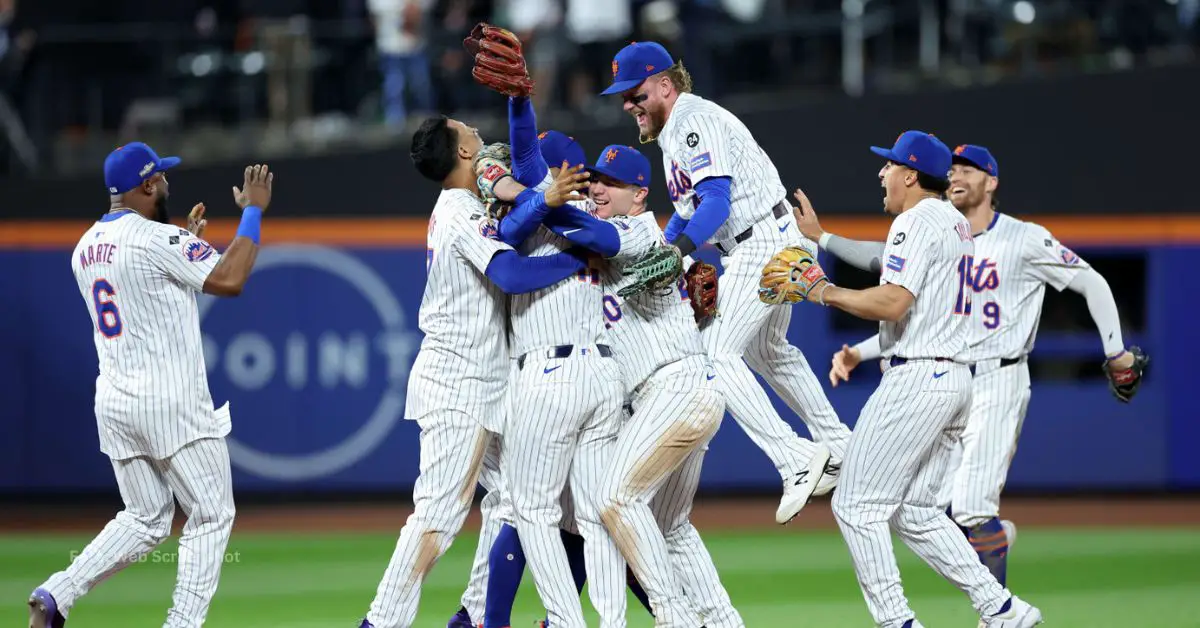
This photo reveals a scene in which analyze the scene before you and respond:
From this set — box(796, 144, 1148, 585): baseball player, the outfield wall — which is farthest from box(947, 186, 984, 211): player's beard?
the outfield wall

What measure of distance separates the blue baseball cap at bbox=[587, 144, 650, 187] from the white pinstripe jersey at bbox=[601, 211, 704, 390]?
6.8 inches

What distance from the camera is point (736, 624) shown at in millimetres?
5793

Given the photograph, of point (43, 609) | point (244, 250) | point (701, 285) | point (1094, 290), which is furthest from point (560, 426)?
point (1094, 290)

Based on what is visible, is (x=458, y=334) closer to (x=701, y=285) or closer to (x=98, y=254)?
(x=701, y=285)

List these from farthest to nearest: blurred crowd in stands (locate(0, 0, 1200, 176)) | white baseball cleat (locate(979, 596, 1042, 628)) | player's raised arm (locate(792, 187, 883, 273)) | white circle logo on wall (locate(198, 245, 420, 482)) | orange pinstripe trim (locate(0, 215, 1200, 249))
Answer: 1. white circle logo on wall (locate(198, 245, 420, 482))
2. orange pinstripe trim (locate(0, 215, 1200, 249))
3. blurred crowd in stands (locate(0, 0, 1200, 176))
4. player's raised arm (locate(792, 187, 883, 273))
5. white baseball cleat (locate(979, 596, 1042, 628))

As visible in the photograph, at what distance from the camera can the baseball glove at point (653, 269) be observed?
5.48 metres

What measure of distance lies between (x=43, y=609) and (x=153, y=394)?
952 mm

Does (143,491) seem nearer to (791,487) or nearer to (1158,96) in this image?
(791,487)

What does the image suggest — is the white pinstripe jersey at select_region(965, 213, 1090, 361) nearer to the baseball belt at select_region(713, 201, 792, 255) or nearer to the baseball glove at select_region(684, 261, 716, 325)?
the baseball belt at select_region(713, 201, 792, 255)

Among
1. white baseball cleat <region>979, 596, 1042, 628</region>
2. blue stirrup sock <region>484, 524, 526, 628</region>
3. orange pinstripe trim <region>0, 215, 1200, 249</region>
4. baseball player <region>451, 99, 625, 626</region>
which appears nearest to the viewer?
baseball player <region>451, 99, 625, 626</region>

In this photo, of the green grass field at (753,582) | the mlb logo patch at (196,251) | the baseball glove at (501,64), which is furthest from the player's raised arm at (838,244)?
the mlb logo patch at (196,251)

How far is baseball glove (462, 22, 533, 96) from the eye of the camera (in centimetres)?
532

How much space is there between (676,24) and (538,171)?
7.34 metres

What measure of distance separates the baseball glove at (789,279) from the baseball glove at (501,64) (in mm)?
1206
